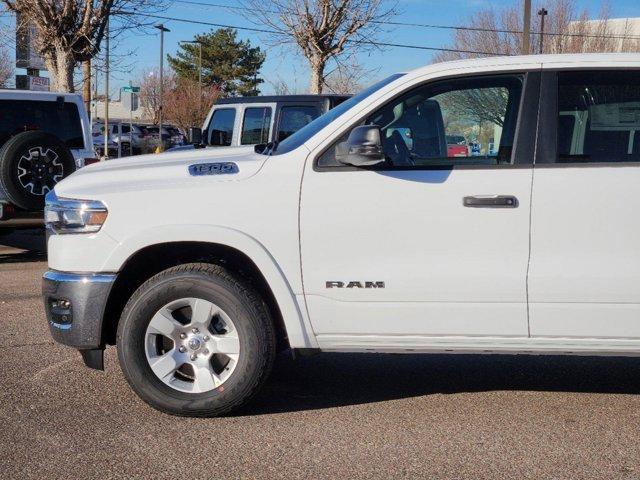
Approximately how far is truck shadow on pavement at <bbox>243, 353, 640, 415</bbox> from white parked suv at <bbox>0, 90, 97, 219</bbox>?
465 cm

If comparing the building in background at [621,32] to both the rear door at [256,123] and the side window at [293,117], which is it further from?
the rear door at [256,123]

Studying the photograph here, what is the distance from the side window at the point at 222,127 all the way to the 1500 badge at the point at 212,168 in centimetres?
795

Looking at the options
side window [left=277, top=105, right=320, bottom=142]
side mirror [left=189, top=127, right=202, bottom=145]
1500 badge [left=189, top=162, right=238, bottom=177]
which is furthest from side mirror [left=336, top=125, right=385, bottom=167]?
side mirror [left=189, top=127, right=202, bottom=145]

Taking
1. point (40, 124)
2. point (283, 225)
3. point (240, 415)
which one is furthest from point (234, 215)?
point (40, 124)

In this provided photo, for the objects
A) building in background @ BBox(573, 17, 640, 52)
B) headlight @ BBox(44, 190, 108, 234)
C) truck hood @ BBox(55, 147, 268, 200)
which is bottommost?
headlight @ BBox(44, 190, 108, 234)

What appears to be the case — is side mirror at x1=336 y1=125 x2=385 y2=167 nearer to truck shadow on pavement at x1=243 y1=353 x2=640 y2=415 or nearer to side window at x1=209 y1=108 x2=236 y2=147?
truck shadow on pavement at x1=243 y1=353 x2=640 y2=415

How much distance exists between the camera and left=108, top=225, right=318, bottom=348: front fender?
472cm

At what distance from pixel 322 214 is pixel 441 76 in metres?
1.00

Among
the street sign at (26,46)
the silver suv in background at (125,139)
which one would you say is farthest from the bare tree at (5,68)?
the street sign at (26,46)

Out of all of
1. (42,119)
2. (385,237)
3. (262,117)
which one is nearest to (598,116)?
(385,237)

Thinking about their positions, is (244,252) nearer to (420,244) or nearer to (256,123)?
(420,244)

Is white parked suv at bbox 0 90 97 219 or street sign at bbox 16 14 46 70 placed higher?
street sign at bbox 16 14 46 70

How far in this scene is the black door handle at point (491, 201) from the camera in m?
4.59

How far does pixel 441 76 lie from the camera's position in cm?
486
